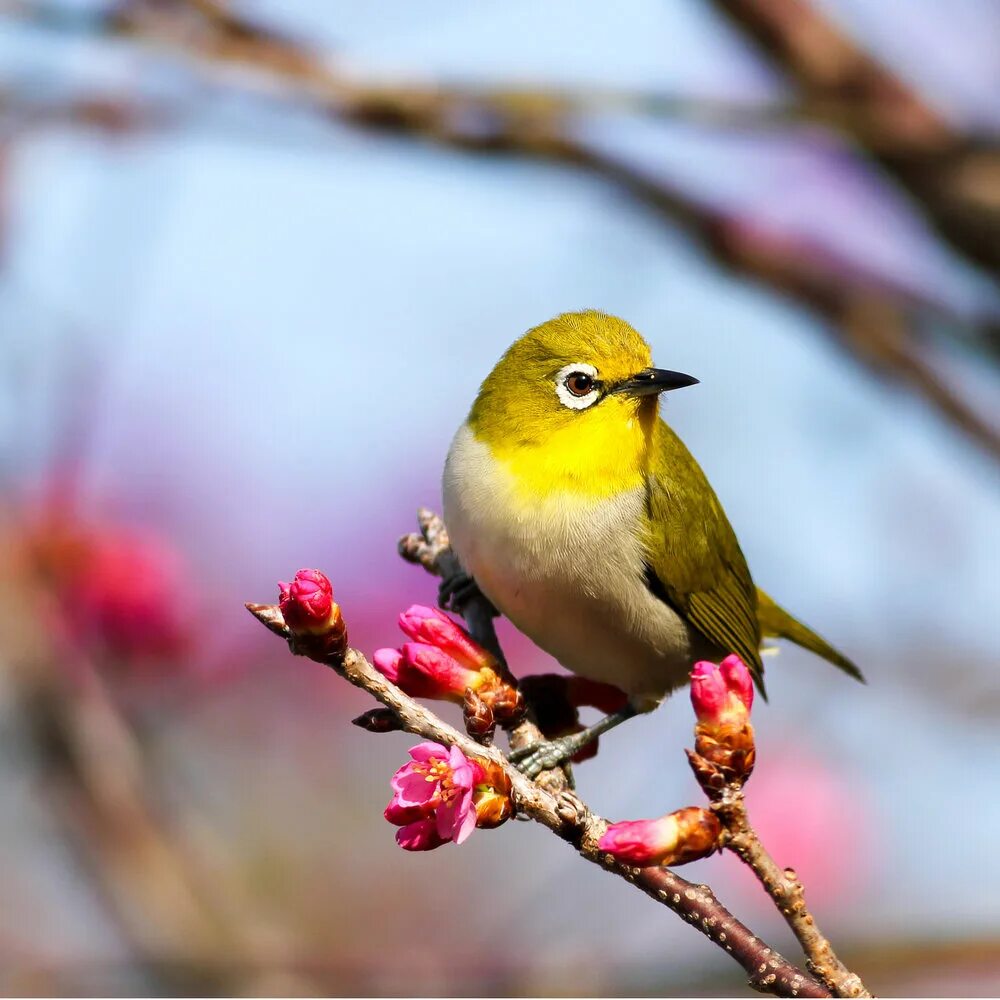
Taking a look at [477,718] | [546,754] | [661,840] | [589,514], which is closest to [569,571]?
[589,514]

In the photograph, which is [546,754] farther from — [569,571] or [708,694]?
[569,571]

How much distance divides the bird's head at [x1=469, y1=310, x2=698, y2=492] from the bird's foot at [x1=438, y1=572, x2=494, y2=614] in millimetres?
429

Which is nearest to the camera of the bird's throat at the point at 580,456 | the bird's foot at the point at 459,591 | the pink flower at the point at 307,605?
the pink flower at the point at 307,605

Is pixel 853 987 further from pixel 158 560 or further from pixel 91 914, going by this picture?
pixel 91 914

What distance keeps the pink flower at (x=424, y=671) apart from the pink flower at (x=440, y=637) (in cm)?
4

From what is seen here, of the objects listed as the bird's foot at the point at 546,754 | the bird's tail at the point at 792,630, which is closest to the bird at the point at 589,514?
the bird's foot at the point at 546,754

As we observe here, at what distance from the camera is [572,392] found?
13.2ft

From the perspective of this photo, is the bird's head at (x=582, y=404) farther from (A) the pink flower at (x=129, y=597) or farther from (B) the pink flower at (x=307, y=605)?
(A) the pink flower at (x=129, y=597)

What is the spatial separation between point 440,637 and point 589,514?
105 cm

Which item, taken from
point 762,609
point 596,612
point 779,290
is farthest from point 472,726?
point 779,290

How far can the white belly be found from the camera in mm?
3877

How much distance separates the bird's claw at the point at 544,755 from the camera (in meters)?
3.04

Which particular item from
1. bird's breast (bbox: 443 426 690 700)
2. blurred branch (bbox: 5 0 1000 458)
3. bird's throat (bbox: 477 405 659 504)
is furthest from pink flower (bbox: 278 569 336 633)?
blurred branch (bbox: 5 0 1000 458)

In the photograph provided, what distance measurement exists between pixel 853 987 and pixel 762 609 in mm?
2933
